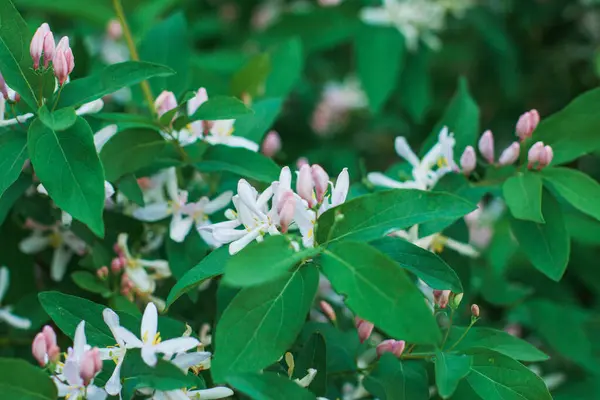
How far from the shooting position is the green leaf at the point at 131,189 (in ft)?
4.16

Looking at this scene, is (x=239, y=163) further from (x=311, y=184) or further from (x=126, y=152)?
(x=311, y=184)

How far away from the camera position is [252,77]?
1.83 meters

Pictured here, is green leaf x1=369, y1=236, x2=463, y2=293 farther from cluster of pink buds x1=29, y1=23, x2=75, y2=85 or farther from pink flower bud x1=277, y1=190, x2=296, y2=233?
cluster of pink buds x1=29, y1=23, x2=75, y2=85

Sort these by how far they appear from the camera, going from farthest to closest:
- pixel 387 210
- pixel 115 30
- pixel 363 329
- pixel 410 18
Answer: pixel 410 18 < pixel 115 30 < pixel 363 329 < pixel 387 210

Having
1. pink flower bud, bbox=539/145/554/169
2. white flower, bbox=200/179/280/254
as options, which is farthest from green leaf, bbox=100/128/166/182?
pink flower bud, bbox=539/145/554/169

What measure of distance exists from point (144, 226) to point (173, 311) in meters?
0.17

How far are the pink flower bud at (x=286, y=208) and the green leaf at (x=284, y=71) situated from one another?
0.90 m

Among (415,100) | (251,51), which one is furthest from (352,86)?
(415,100)

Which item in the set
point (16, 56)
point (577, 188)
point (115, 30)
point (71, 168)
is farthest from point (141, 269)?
point (115, 30)

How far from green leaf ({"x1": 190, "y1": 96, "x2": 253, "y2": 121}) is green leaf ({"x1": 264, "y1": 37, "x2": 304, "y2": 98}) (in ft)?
2.21

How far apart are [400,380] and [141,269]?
0.50 m

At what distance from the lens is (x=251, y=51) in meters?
2.72

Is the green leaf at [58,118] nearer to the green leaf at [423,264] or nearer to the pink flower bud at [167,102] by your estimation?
the pink flower bud at [167,102]

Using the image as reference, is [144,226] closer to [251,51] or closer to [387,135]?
[251,51]
